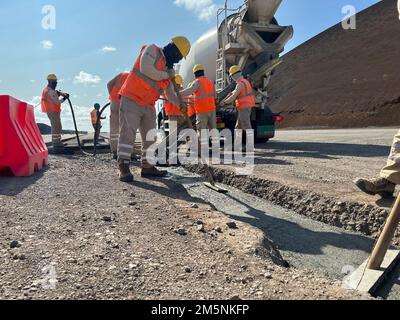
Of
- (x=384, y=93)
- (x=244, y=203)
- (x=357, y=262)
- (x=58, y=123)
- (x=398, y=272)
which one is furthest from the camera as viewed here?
(x=384, y=93)

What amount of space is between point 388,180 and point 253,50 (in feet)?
21.4

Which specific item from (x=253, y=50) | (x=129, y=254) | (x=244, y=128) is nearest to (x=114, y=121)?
(x=244, y=128)

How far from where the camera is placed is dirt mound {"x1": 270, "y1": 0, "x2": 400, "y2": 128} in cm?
2773

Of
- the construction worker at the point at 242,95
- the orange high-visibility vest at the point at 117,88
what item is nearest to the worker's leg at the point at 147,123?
the orange high-visibility vest at the point at 117,88

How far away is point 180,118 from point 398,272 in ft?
22.0

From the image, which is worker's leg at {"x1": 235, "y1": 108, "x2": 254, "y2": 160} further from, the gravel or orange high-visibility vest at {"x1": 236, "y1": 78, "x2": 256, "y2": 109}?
the gravel

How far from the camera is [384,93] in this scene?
27828mm

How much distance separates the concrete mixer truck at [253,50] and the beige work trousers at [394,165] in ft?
19.8

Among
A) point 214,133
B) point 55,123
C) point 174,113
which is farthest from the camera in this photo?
point 55,123

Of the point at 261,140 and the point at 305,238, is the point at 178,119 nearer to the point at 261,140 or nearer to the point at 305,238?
the point at 261,140

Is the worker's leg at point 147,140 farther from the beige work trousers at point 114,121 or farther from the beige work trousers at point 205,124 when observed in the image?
the beige work trousers at point 205,124

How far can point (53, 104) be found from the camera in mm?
8469
